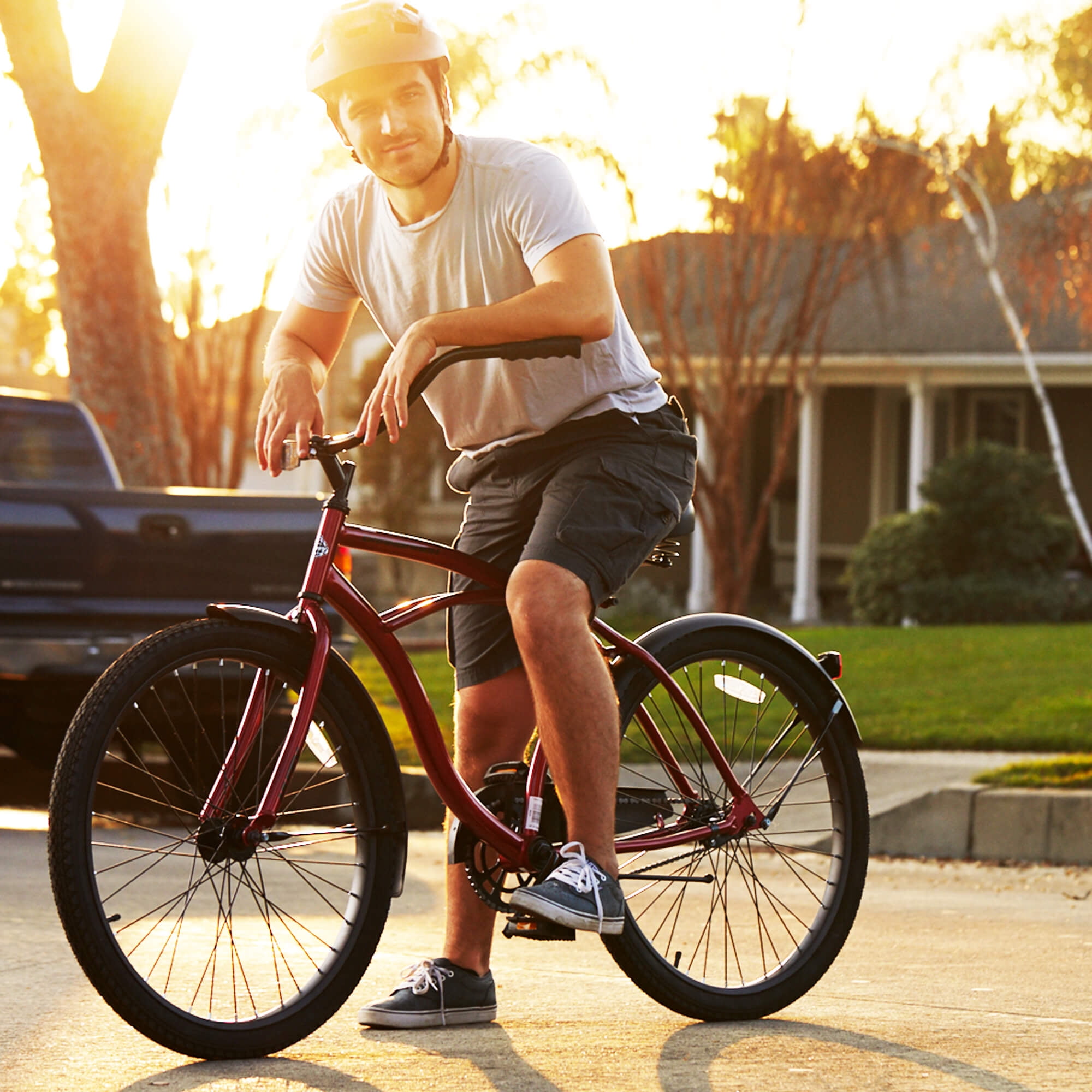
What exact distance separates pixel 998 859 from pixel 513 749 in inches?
159

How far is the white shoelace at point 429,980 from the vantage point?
3.80 metres

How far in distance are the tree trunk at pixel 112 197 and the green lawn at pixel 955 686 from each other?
107 inches

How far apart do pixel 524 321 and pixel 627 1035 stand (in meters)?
1.45

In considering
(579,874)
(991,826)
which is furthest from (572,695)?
(991,826)

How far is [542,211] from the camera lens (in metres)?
3.57

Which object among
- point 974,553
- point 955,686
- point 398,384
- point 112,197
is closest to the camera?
point 398,384

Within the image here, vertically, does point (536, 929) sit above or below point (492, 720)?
below

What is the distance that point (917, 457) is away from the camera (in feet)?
78.5

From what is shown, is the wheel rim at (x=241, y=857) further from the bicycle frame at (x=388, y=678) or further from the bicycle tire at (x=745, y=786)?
the bicycle tire at (x=745, y=786)

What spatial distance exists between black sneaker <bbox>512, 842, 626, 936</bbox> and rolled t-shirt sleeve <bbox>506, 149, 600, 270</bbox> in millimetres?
1169

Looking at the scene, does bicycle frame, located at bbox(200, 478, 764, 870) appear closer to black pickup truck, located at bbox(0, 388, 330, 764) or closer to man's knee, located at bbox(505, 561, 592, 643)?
man's knee, located at bbox(505, 561, 592, 643)

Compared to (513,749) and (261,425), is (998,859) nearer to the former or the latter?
(513,749)

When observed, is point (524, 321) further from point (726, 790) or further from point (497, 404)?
point (726, 790)

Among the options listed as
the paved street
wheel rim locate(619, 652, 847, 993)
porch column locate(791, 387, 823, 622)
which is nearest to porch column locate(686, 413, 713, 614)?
porch column locate(791, 387, 823, 622)
